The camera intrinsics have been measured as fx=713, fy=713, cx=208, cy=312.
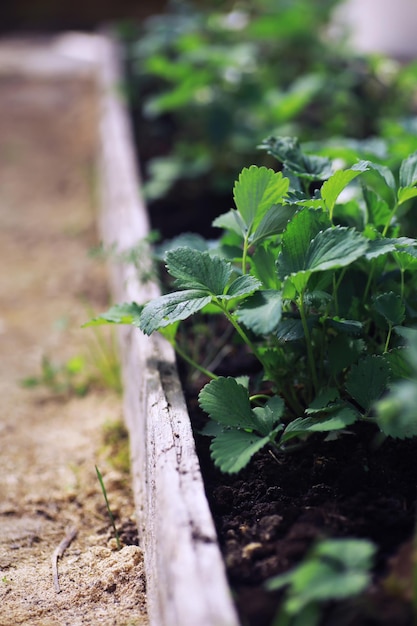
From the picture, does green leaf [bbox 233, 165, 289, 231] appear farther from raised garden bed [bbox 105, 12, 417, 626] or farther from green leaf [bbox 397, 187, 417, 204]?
raised garden bed [bbox 105, 12, 417, 626]

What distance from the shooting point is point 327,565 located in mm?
867

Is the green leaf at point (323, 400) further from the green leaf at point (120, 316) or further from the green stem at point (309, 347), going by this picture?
the green leaf at point (120, 316)

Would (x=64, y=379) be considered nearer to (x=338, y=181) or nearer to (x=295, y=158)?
(x=295, y=158)

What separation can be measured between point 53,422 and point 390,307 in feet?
3.82

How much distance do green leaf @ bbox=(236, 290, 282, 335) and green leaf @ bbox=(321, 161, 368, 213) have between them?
0.22 metres

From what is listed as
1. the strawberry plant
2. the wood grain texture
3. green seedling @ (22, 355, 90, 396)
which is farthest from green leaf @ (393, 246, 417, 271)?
green seedling @ (22, 355, 90, 396)

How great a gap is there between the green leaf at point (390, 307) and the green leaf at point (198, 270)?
27cm

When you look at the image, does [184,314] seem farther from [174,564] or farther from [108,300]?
[108,300]

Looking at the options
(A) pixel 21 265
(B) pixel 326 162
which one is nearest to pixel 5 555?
(B) pixel 326 162

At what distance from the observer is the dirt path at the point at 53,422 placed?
1395mm

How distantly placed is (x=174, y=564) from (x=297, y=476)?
14.4 inches

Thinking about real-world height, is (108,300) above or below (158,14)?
below

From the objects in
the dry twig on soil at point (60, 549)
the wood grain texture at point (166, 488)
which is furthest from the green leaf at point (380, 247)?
the dry twig on soil at point (60, 549)

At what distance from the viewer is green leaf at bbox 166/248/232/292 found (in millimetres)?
1269
